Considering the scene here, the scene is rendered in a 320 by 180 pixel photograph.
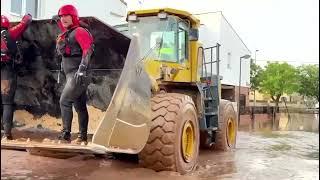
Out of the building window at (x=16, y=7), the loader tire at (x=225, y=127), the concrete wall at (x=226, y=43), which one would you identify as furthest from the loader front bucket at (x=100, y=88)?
the concrete wall at (x=226, y=43)

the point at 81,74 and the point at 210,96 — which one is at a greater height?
the point at 81,74

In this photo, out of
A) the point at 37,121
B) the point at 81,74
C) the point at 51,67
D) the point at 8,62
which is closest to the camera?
the point at 81,74

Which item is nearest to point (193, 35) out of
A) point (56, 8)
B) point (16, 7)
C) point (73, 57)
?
point (73, 57)

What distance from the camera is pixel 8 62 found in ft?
22.7

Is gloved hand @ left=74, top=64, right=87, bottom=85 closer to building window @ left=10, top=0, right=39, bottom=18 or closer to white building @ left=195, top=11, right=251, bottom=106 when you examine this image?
building window @ left=10, top=0, right=39, bottom=18

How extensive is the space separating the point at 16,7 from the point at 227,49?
57.4ft

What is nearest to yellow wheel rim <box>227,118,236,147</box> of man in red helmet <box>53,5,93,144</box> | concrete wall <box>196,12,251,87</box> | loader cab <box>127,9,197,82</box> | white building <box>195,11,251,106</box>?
loader cab <box>127,9,197,82</box>

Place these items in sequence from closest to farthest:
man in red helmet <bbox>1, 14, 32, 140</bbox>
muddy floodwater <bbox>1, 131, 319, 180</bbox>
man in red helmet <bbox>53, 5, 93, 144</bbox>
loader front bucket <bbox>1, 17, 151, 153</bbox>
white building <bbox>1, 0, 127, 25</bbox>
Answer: loader front bucket <bbox>1, 17, 151, 153</bbox> < man in red helmet <bbox>53, 5, 93, 144</bbox> < muddy floodwater <bbox>1, 131, 319, 180</bbox> < man in red helmet <bbox>1, 14, 32, 140</bbox> < white building <bbox>1, 0, 127, 25</bbox>

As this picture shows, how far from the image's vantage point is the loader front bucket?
5.93 meters

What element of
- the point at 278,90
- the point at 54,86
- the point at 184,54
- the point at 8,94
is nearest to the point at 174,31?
the point at 184,54

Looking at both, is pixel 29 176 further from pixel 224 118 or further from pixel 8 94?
pixel 224 118

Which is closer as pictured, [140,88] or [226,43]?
[140,88]

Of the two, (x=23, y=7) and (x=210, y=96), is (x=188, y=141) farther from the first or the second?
(x=23, y=7)

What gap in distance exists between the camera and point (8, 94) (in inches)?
276
